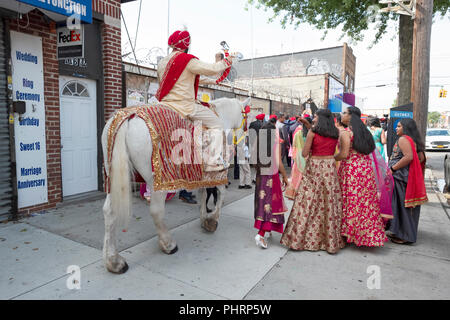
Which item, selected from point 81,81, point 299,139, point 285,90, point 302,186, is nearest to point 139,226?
point 302,186

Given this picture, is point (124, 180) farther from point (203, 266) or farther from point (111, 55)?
point (111, 55)

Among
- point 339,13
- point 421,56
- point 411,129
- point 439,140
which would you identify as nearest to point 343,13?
point 339,13

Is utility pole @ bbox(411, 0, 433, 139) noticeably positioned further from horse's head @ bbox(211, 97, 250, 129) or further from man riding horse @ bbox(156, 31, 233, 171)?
man riding horse @ bbox(156, 31, 233, 171)

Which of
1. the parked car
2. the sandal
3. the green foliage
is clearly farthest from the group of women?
the parked car

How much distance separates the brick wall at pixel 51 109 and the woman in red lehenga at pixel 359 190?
485 cm

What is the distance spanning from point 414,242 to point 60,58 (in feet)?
21.6

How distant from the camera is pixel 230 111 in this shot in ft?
14.5

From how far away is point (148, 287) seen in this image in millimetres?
2914

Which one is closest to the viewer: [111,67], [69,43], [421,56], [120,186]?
[120,186]

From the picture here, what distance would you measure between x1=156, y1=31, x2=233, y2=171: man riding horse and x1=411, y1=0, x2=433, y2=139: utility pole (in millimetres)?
4776

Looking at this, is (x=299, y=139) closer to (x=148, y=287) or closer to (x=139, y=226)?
(x=139, y=226)

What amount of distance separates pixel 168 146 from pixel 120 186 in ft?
2.32

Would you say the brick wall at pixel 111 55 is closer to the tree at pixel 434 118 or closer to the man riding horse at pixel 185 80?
the man riding horse at pixel 185 80
